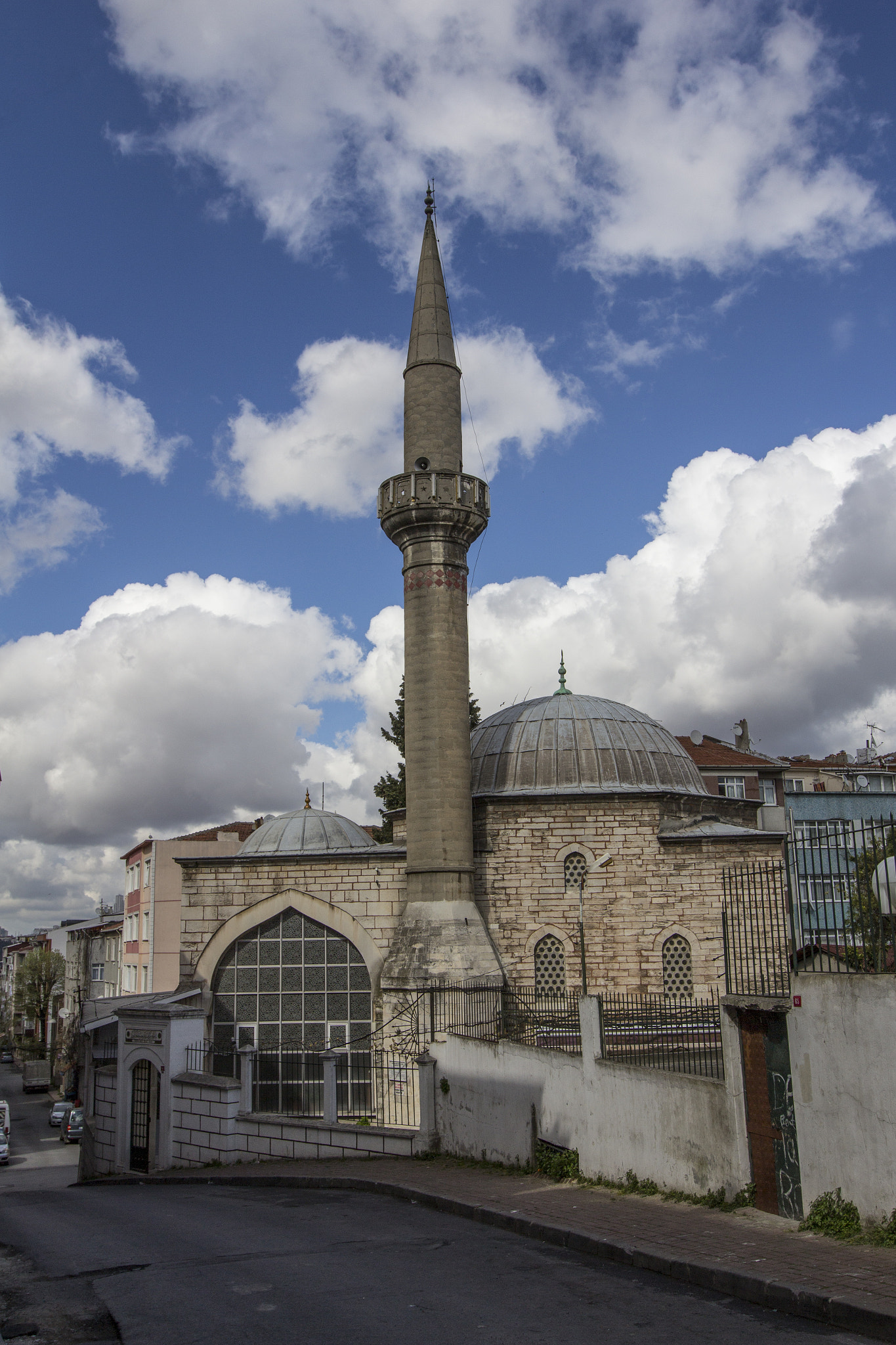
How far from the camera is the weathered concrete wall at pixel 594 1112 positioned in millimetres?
8359

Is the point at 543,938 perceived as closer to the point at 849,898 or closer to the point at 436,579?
the point at 436,579

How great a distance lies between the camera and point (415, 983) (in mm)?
17453

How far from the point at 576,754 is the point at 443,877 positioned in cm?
471

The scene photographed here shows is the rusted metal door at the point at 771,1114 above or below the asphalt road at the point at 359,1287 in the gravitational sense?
above

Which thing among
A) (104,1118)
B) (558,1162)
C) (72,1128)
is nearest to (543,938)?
(104,1118)

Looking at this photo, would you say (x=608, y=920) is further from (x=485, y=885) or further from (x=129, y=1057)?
(x=129, y=1057)

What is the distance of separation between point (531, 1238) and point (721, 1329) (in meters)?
2.96

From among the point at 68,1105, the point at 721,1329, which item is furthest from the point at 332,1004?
the point at 68,1105

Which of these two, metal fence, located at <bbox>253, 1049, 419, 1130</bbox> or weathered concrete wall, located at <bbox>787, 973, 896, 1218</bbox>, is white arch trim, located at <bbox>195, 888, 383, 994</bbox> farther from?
weathered concrete wall, located at <bbox>787, 973, 896, 1218</bbox>

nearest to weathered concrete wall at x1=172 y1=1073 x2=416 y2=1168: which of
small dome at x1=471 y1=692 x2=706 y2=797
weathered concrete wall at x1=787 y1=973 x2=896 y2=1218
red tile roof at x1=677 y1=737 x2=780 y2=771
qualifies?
weathered concrete wall at x1=787 y1=973 x2=896 y2=1218

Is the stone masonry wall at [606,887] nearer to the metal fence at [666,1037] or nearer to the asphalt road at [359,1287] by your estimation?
the metal fence at [666,1037]

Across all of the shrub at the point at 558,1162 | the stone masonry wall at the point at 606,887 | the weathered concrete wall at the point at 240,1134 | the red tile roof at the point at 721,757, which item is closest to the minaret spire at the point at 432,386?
the stone masonry wall at the point at 606,887

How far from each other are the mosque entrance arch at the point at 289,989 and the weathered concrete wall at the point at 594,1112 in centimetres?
585

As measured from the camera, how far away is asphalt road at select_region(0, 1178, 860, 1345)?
560 centimetres
